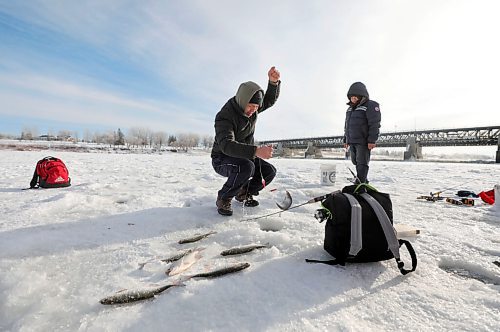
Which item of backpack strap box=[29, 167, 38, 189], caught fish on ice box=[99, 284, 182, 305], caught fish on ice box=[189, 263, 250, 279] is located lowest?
caught fish on ice box=[99, 284, 182, 305]

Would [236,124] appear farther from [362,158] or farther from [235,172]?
[362,158]

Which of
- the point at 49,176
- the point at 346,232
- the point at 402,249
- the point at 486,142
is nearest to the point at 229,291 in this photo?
the point at 346,232

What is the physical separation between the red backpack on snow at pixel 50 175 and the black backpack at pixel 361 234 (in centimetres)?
500

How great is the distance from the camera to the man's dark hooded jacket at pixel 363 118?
473 cm

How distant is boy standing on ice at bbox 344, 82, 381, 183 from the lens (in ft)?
→ 15.5

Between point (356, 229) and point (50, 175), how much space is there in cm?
537

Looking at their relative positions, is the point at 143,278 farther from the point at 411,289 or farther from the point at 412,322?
the point at 411,289

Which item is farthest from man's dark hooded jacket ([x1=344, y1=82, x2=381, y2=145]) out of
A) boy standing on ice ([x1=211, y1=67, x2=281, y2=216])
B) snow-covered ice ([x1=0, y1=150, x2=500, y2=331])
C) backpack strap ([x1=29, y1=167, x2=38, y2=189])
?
→ backpack strap ([x1=29, y1=167, x2=38, y2=189])

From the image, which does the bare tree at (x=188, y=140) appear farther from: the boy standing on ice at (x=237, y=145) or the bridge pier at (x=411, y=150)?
the boy standing on ice at (x=237, y=145)

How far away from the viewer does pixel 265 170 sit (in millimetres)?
3496

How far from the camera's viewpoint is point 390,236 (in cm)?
174

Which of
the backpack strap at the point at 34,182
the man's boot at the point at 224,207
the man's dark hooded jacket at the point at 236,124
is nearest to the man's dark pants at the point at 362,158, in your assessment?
the man's dark hooded jacket at the point at 236,124

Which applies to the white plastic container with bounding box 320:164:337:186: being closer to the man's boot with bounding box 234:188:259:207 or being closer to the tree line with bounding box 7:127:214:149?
the man's boot with bounding box 234:188:259:207

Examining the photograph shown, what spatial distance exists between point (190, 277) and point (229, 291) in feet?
0.98
